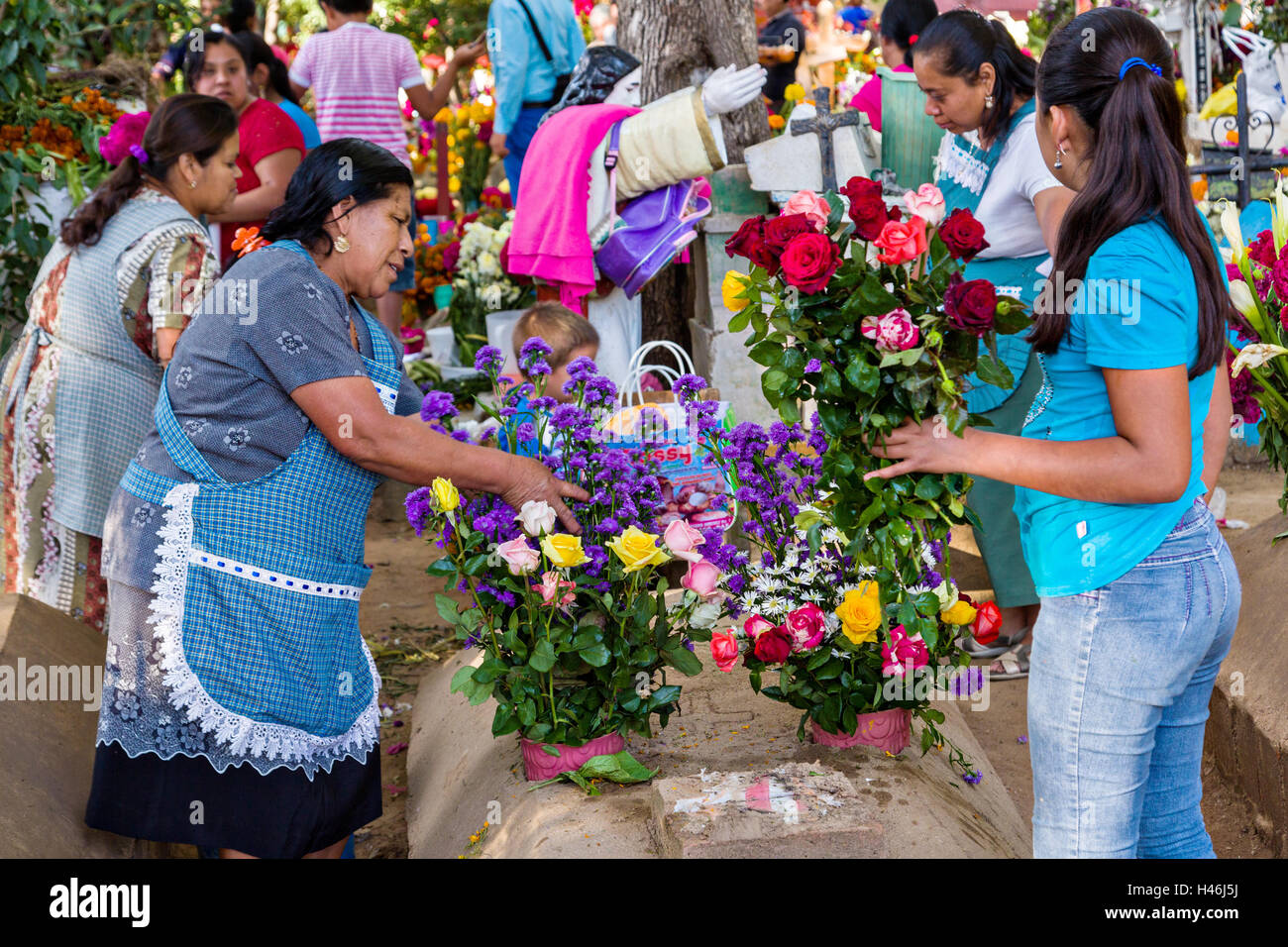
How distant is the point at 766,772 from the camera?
97.8 inches

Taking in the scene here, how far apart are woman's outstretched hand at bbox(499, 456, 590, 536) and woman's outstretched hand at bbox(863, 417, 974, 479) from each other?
2.65ft

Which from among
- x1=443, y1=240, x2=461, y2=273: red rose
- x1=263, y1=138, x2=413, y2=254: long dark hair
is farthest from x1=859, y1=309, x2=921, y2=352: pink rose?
x1=443, y1=240, x2=461, y2=273: red rose

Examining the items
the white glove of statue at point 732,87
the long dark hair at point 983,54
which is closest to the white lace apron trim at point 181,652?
the long dark hair at point 983,54

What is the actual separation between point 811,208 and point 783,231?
9 cm

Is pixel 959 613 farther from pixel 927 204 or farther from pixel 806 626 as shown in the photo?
pixel 927 204

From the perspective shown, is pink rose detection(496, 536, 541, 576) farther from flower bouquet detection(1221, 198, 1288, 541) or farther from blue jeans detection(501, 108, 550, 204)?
blue jeans detection(501, 108, 550, 204)

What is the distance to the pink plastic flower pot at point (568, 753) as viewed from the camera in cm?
261

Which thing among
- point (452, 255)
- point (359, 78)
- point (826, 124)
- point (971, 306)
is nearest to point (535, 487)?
point (971, 306)

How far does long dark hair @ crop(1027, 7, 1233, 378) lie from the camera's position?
5.49 feet

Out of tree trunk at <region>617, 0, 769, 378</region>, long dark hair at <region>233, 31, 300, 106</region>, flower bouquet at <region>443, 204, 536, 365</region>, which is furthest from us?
flower bouquet at <region>443, 204, 536, 365</region>

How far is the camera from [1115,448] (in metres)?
1.67

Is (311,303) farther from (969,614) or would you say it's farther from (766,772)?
(969,614)

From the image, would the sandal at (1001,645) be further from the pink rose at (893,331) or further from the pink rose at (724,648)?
the pink rose at (893,331)

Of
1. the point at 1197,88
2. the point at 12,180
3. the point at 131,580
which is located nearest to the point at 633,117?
the point at 12,180
